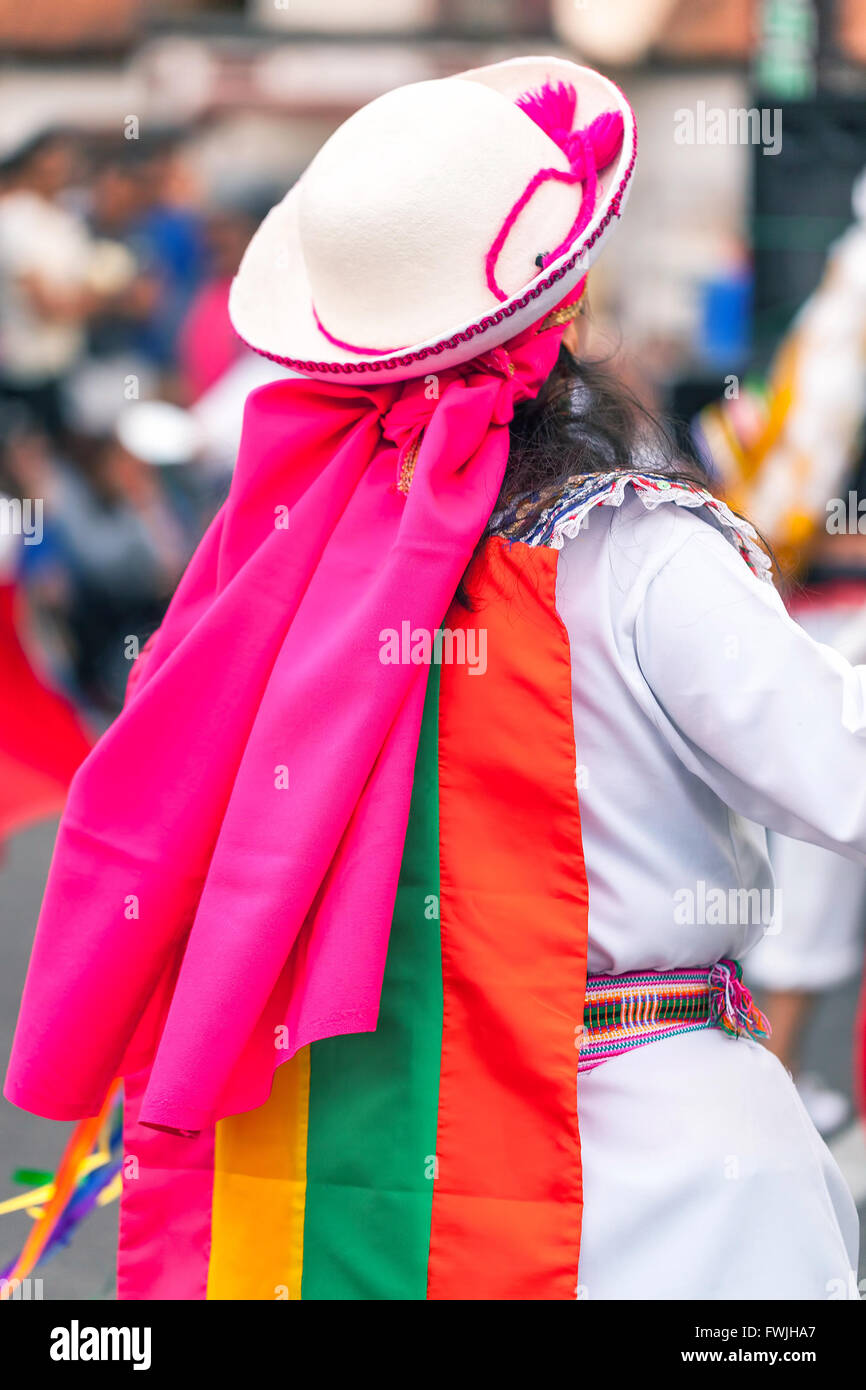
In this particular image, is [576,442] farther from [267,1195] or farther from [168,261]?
[168,261]

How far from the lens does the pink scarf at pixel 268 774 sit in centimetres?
168

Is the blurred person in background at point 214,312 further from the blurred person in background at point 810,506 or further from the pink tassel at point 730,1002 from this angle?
the pink tassel at point 730,1002

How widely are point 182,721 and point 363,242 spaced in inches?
21.2

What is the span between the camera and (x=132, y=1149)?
75.6 inches

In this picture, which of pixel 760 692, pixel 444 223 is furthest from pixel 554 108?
pixel 760 692

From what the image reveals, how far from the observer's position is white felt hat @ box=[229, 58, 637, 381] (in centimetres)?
176

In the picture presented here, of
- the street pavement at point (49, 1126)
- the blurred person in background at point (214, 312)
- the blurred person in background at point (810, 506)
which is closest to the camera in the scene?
the street pavement at point (49, 1126)

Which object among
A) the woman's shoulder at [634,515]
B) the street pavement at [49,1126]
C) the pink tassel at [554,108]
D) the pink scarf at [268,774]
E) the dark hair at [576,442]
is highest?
the pink tassel at [554,108]

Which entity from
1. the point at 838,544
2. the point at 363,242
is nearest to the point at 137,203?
the point at 838,544

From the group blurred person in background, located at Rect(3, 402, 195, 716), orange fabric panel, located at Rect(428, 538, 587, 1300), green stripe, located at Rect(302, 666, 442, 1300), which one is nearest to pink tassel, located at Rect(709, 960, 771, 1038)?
orange fabric panel, located at Rect(428, 538, 587, 1300)

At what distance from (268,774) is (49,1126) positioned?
1653 millimetres

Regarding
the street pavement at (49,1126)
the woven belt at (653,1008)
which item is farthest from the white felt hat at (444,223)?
the street pavement at (49,1126)

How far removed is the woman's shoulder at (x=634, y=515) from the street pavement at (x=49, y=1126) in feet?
3.30

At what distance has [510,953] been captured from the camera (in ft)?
5.69
